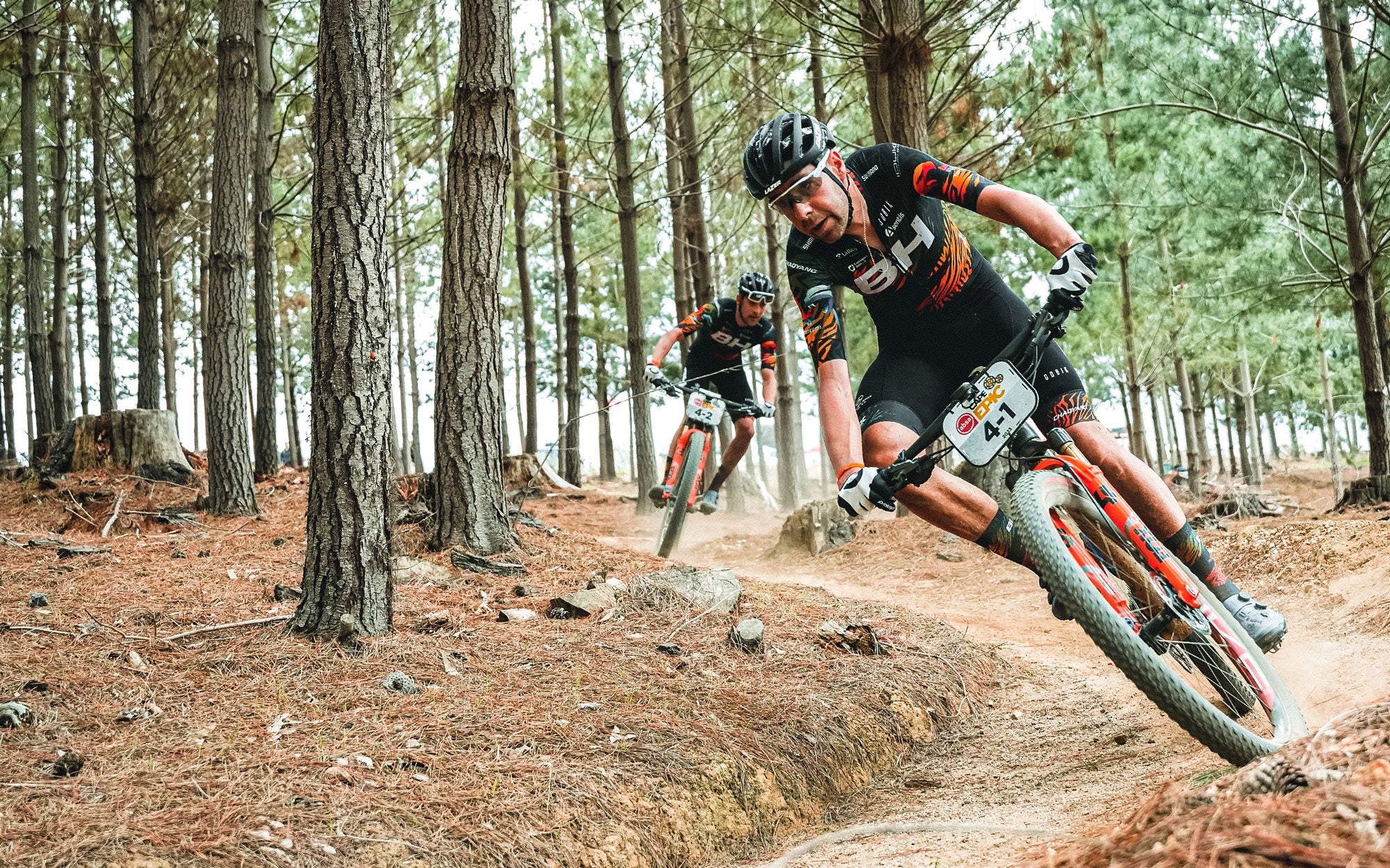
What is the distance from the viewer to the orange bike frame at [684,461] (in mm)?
7969

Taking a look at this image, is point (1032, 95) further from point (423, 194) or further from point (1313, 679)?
point (423, 194)

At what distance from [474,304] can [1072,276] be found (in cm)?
424

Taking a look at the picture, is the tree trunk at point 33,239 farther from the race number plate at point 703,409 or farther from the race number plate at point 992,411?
the race number plate at point 992,411

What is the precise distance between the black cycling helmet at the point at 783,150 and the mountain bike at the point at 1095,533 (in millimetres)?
1030

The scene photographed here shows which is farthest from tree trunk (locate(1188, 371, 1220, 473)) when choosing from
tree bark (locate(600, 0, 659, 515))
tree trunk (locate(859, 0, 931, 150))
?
tree trunk (locate(859, 0, 931, 150))

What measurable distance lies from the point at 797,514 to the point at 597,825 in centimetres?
719

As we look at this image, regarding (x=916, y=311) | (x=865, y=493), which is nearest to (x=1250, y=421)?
(x=916, y=311)

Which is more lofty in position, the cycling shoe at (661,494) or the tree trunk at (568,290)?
the tree trunk at (568,290)

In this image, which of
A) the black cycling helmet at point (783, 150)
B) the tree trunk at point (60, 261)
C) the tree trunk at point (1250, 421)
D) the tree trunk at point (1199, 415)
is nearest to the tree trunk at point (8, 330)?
the tree trunk at point (60, 261)

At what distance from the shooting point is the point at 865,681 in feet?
13.8

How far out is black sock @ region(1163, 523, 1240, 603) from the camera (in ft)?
11.1

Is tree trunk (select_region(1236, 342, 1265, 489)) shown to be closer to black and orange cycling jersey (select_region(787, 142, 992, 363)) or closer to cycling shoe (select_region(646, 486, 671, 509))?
cycling shoe (select_region(646, 486, 671, 509))

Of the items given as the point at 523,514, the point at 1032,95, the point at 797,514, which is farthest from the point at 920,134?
the point at 523,514

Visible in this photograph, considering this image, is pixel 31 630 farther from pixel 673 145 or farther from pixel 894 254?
pixel 673 145
